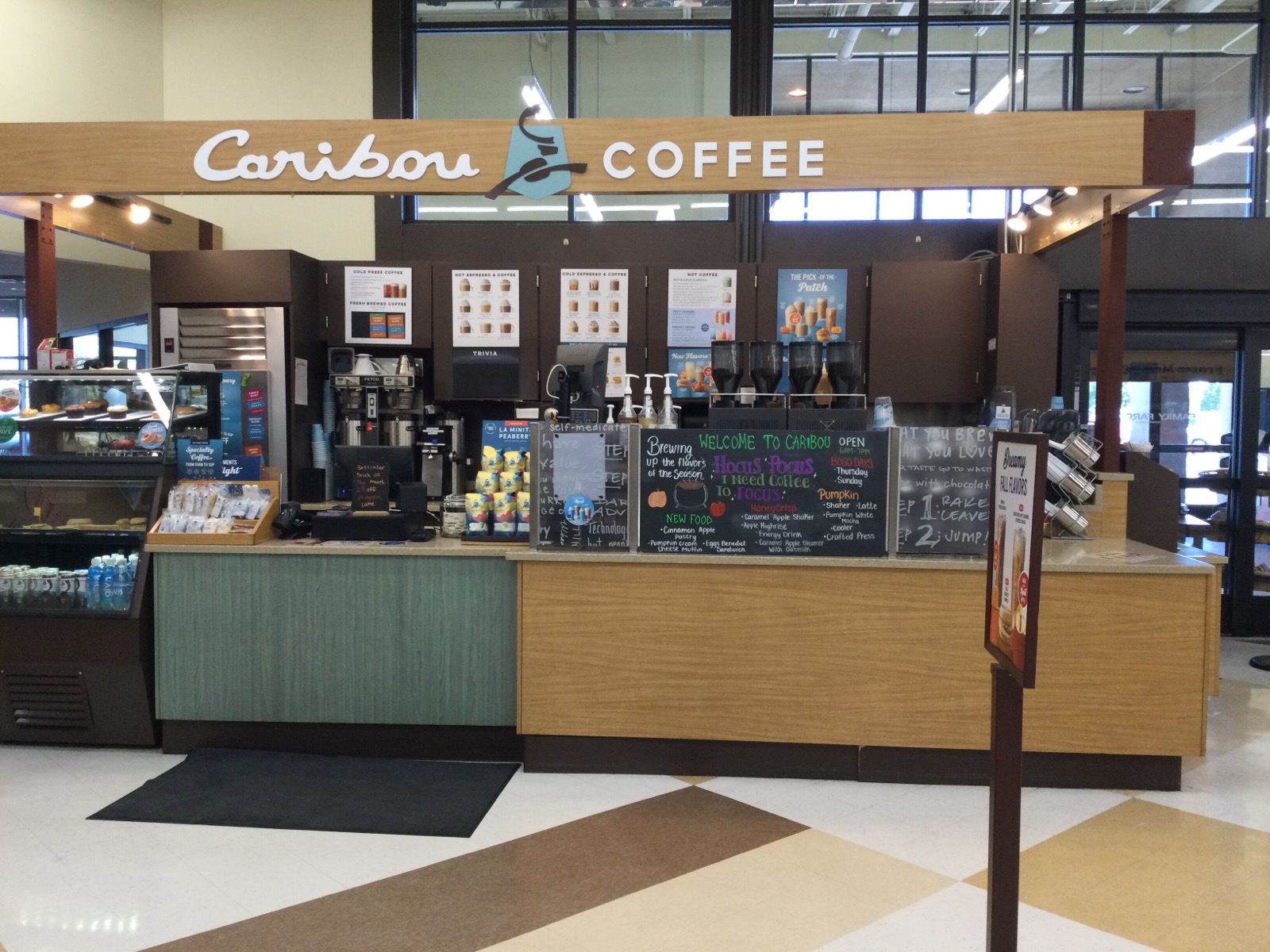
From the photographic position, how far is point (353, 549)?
3.82 metres

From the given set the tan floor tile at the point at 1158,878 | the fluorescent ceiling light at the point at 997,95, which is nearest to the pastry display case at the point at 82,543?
the tan floor tile at the point at 1158,878

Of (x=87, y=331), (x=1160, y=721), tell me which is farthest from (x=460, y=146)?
(x=87, y=331)

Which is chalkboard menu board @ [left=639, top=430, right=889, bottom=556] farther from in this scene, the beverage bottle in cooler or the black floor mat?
the beverage bottle in cooler

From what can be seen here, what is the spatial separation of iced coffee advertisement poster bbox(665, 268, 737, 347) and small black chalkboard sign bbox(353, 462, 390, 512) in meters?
2.64

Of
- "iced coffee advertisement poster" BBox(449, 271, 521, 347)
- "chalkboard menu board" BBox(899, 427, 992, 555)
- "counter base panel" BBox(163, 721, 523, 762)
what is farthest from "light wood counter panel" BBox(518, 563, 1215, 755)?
"iced coffee advertisement poster" BBox(449, 271, 521, 347)

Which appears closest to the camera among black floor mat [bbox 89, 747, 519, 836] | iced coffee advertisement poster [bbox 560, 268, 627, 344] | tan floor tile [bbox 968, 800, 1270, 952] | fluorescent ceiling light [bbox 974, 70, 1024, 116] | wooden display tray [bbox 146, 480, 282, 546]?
tan floor tile [bbox 968, 800, 1270, 952]

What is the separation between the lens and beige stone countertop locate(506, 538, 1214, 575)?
3514 mm

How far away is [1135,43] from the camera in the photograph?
6.84 m

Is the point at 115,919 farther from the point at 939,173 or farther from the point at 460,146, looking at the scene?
the point at 939,173

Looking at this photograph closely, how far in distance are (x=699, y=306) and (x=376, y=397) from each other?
219cm

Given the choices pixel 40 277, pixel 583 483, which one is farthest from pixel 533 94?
pixel 583 483

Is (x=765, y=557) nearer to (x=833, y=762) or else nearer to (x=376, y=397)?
(x=833, y=762)

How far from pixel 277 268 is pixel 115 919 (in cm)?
428

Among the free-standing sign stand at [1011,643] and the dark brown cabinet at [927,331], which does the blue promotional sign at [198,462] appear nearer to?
the free-standing sign stand at [1011,643]
